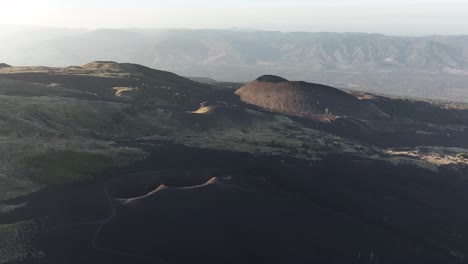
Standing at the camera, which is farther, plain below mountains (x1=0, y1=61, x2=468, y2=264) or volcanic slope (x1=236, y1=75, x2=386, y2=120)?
volcanic slope (x1=236, y1=75, x2=386, y2=120)

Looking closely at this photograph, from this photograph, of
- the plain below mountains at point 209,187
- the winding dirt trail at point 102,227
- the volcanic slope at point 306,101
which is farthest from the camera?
the volcanic slope at point 306,101

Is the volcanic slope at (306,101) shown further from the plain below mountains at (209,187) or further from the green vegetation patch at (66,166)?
the green vegetation patch at (66,166)

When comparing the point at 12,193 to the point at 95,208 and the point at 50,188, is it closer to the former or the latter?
the point at 50,188

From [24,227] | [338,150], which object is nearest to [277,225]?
[24,227]

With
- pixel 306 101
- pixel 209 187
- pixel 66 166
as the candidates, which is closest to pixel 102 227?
pixel 209 187

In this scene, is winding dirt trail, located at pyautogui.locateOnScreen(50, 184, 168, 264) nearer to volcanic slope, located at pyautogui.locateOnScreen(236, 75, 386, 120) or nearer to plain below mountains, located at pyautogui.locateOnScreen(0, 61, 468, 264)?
plain below mountains, located at pyautogui.locateOnScreen(0, 61, 468, 264)

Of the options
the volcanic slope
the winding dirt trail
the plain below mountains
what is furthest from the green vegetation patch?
the volcanic slope

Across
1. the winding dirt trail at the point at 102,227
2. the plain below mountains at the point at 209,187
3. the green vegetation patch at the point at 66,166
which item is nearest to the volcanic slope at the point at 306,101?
the plain below mountains at the point at 209,187
